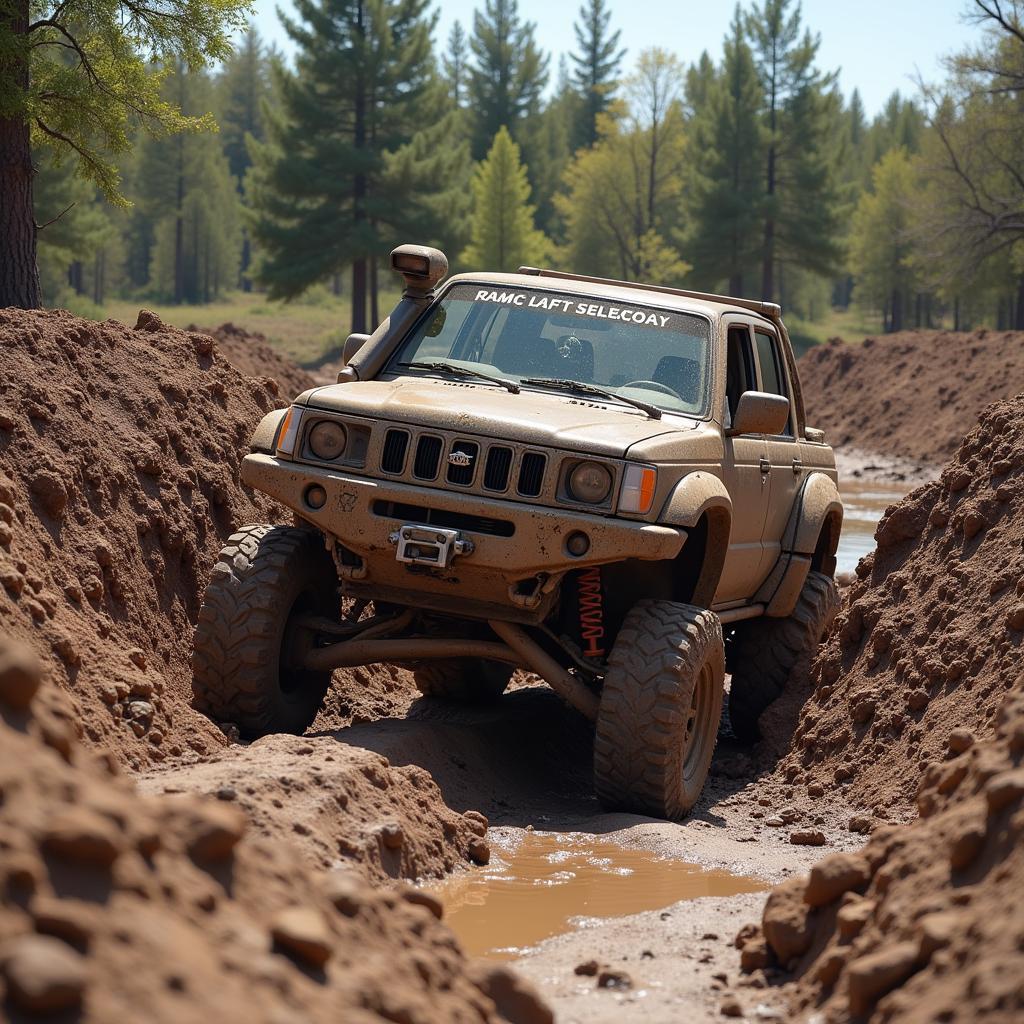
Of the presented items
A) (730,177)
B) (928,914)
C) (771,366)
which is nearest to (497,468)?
(771,366)

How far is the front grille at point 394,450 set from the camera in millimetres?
7285

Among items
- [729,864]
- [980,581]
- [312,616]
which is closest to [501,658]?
[312,616]

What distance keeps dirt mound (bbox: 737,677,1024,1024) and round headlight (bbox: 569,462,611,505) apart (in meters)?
2.15

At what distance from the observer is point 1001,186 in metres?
49.1

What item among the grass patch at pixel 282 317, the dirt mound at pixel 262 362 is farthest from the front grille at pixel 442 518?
the grass patch at pixel 282 317

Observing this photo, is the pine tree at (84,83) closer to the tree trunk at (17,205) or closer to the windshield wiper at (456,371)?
the tree trunk at (17,205)

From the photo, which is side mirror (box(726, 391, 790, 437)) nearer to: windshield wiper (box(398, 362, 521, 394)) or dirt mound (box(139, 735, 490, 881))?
windshield wiper (box(398, 362, 521, 394))

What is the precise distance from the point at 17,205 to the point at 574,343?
21.4 feet

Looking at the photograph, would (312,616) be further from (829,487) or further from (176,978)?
(176,978)

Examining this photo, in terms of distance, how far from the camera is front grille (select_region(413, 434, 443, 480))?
7.24m

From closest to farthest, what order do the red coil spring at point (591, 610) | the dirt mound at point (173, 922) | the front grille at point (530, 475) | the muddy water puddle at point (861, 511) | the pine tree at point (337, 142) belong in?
the dirt mound at point (173, 922), the front grille at point (530, 475), the red coil spring at point (591, 610), the muddy water puddle at point (861, 511), the pine tree at point (337, 142)

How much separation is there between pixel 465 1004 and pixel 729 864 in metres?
2.78

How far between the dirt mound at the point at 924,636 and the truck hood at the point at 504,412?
70.0 inches

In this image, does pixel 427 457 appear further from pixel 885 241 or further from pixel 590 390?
pixel 885 241
